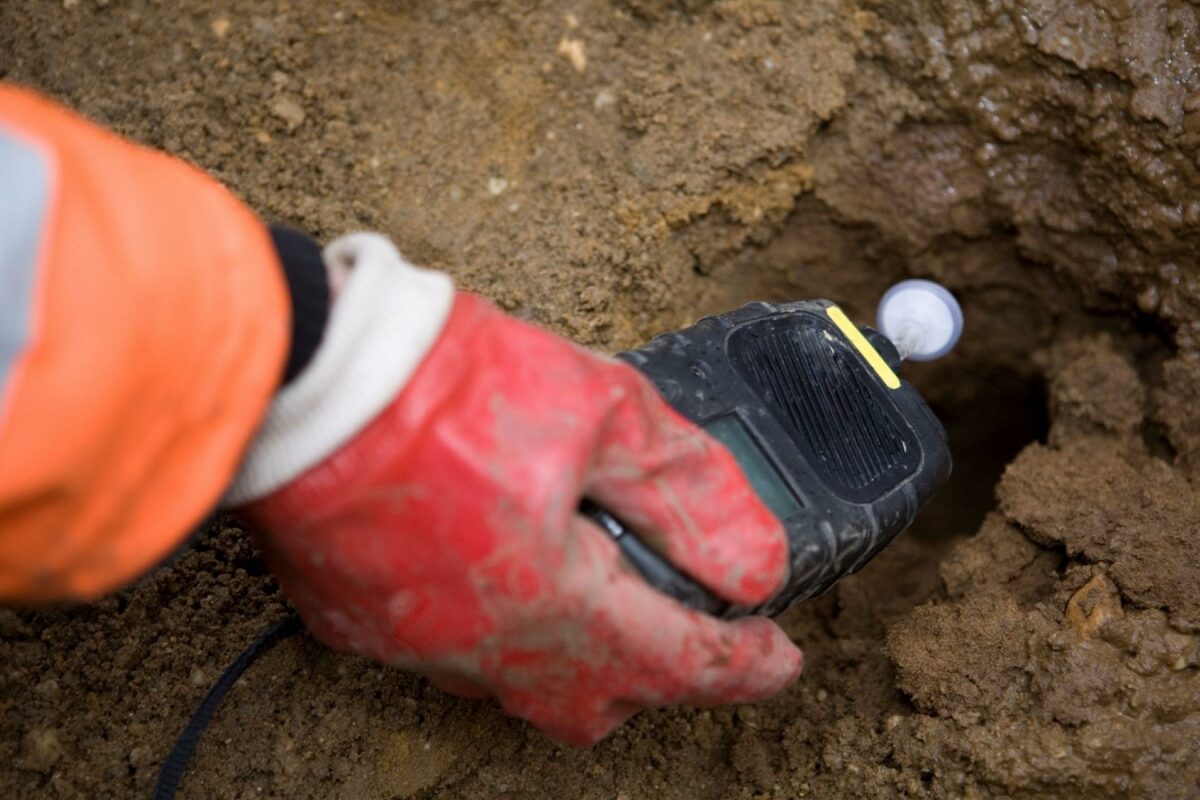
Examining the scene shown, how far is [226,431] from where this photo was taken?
2.53 feet

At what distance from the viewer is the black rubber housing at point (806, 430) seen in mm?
1138

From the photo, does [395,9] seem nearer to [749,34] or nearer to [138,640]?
[749,34]

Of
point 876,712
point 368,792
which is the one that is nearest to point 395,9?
point 368,792

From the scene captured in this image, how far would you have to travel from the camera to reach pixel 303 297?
33.8 inches

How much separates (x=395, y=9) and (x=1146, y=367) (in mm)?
1522

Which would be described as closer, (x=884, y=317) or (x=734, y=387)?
(x=734, y=387)

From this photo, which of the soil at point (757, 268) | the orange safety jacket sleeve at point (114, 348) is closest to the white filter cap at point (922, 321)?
the soil at point (757, 268)

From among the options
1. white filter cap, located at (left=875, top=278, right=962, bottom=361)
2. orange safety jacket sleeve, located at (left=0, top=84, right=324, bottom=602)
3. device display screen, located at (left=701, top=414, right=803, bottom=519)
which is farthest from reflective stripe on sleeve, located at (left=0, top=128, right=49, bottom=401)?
white filter cap, located at (left=875, top=278, right=962, bottom=361)

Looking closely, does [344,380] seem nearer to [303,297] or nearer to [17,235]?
[303,297]

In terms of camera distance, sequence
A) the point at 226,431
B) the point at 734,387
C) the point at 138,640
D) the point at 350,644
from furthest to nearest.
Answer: the point at 138,640 → the point at 734,387 → the point at 350,644 → the point at 226,431

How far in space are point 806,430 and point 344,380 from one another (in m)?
0.63

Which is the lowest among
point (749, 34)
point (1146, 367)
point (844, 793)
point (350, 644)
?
point (844, 793)

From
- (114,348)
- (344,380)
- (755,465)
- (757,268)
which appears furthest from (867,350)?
(114,348)

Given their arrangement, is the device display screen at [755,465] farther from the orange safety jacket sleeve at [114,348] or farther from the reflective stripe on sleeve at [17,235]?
the reflective stripe on sleeve at [17,235]
